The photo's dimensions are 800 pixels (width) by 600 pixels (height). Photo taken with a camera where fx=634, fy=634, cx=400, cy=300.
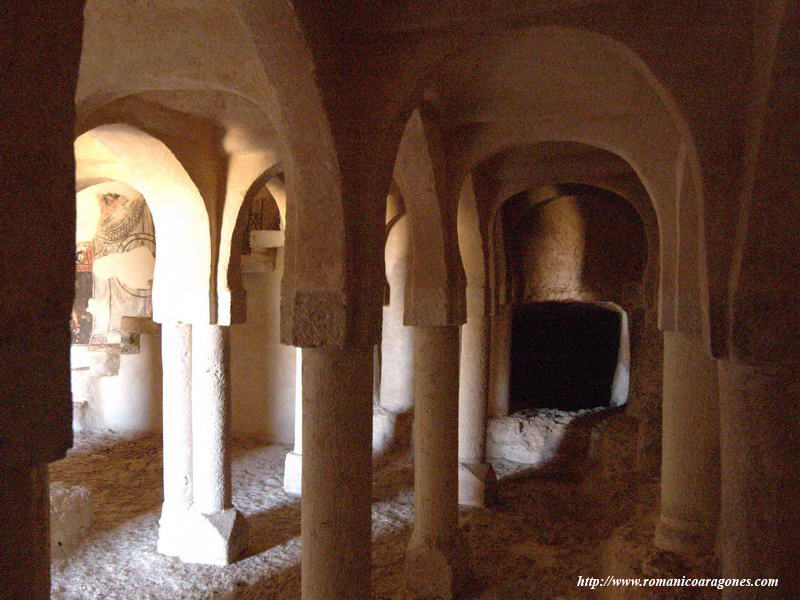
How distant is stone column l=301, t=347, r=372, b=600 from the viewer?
3.76 m

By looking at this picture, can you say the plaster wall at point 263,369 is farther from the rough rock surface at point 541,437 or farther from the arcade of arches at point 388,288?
the rough rock surface at point 541,437

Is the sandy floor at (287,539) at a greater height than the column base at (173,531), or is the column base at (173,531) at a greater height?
the column base at (173,531)

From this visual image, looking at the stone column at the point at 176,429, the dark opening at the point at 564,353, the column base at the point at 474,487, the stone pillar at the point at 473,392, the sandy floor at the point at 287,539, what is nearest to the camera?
the sandy floor at the point at 287,539

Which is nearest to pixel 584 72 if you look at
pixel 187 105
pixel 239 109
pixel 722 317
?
pixel 722 317

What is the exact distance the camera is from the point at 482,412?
27.9ft

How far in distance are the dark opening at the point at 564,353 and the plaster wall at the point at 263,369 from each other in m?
4.88

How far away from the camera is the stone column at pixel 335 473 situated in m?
3.76

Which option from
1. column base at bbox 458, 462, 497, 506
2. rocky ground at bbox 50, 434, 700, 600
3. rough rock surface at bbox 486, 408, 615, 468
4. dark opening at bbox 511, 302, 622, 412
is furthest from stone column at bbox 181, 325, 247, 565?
dark opening at bbox 511, 302, 622, 412

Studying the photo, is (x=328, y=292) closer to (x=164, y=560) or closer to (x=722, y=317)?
(x=722, y=317)

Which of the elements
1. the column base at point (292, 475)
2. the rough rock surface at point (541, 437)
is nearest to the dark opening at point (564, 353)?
the rough rock surface at point (541, 437)

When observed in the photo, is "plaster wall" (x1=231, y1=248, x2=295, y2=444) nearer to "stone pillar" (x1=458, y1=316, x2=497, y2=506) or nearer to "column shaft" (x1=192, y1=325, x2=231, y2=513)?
"stone pillar" (x1=458, y1=316, x2=497, y2=506)

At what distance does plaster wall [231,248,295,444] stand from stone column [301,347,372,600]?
7.69 m

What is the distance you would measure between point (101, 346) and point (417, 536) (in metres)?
8.06

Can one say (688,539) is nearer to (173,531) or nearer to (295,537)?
(295,537)
